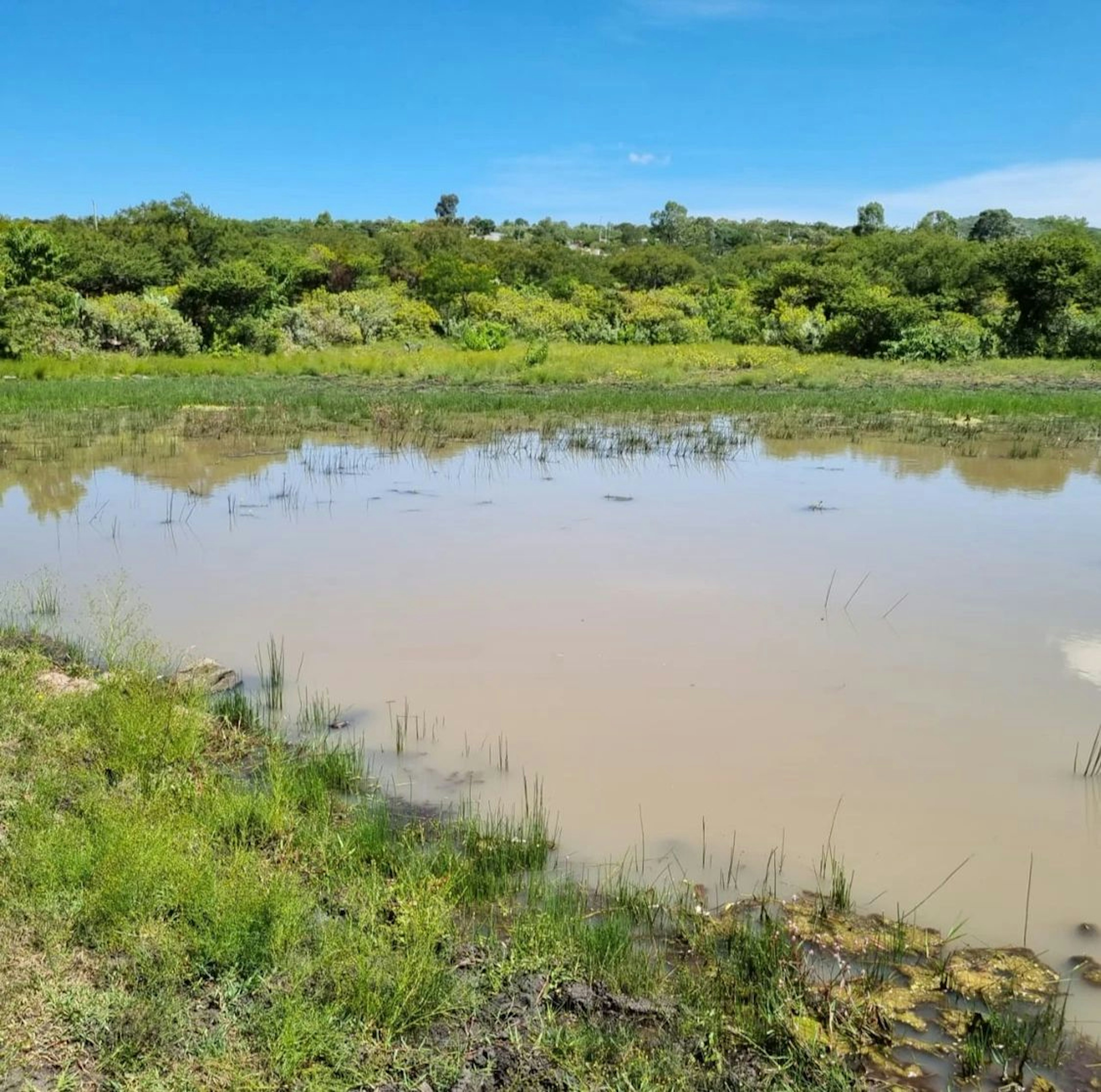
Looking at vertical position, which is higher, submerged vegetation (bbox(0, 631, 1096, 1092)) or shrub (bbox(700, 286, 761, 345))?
shrub (bbox(700, 286, 761, 345))

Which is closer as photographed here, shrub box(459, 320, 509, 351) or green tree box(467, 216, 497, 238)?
shrub box(459, 320, 509, 351)

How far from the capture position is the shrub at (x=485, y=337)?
2902cm

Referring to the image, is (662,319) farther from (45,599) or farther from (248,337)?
(45,599)

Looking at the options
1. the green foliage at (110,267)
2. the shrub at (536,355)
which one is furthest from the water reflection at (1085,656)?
the green foliage at (110,267)

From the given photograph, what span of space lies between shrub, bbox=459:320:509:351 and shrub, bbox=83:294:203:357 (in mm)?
7722

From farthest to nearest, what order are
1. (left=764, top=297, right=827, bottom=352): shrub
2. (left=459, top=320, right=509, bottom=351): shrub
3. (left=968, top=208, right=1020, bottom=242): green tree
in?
(left=968, top=208, right=1020, bottom=242): green tree, (left=764, top=297, right=827, bottom=352): shrub, (left=459, top=320, right=509, bottom=351): shrub

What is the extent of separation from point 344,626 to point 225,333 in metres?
23.9

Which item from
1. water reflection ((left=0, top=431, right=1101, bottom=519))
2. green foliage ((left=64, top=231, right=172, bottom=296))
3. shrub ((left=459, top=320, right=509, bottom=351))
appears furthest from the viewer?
green foliage ((left=64, top=231, right=172, bottom=296))

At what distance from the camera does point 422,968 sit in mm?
2330

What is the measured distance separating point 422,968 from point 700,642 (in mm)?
3176

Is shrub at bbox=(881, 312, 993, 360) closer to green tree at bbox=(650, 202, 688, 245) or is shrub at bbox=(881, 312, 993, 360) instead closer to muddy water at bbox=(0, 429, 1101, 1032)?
muddy water at bbox=(0, 429, 1101, 1032)

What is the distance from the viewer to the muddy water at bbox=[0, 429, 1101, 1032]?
3.35 metres

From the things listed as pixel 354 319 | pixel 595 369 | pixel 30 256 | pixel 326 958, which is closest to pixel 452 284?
pixel 354 319

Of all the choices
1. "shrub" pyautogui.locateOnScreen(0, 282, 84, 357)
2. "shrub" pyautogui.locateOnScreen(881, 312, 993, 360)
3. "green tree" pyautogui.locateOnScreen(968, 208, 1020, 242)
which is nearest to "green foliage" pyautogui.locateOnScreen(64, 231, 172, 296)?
"shrub" pyautogui.locateOnScreen(0, 282, 84, 357)
